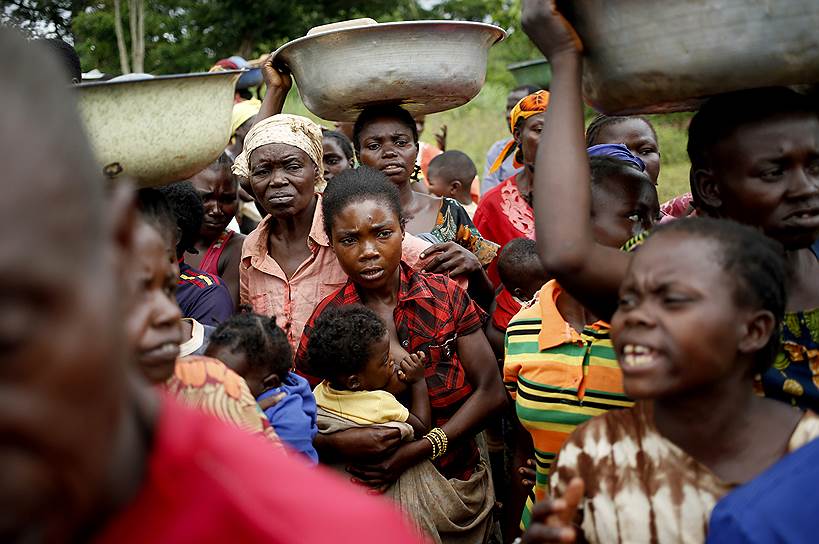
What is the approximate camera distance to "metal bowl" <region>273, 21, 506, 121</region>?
11.7 feet

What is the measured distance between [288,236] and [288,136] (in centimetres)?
49

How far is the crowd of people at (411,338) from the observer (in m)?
0.81

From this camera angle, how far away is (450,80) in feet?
12.2

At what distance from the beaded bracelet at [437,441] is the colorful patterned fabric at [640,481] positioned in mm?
1242

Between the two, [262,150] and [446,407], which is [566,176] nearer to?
[446,407]

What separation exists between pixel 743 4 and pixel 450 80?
2042mm

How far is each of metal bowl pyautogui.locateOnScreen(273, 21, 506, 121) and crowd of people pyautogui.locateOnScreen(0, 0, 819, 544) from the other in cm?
35

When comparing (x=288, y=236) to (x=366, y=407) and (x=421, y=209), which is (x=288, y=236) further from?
(x=366, y=407)

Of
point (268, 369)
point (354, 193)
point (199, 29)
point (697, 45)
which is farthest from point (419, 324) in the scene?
point (199, 29)

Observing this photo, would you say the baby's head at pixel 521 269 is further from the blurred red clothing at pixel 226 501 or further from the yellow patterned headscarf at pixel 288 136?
the blurred red clothing at pixel 226 501

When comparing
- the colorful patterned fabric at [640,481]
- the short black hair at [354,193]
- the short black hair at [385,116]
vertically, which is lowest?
the colorful patterned fabric at [640,481]

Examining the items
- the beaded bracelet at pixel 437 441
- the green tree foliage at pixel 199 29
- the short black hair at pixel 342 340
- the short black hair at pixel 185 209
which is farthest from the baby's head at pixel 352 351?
the green tree foliage at pixel 199 29

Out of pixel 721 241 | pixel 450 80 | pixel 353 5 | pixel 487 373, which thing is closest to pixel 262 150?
pixel 450 80

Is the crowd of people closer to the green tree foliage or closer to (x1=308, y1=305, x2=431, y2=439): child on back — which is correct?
(x1=308, y1=305, x2=431, y2=439): child on back
